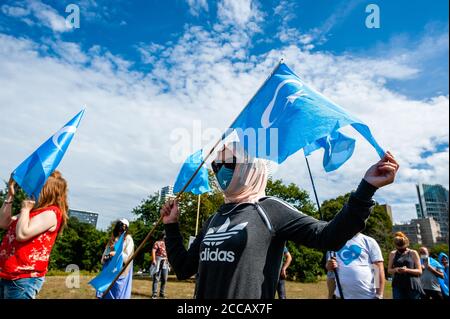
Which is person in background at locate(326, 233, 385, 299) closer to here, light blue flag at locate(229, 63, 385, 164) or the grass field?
light blue flag at locate(229, 63, 385, 164)

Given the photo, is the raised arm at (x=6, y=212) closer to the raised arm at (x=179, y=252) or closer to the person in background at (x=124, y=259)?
the raised arm at (x=179, y=252)

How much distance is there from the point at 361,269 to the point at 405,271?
77.9 inches

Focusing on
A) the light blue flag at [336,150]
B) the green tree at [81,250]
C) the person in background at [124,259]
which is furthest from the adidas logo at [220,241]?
the green tree at [81,250]

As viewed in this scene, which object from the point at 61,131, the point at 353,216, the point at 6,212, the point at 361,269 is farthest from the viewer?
the point at 361,269

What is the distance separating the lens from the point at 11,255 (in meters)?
3.39

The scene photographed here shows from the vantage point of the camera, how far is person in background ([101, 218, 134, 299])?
20.1 feet

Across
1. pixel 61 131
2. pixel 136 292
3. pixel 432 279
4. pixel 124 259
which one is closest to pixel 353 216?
pixel 61 131

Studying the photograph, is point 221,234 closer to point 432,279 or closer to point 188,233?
point 432,279

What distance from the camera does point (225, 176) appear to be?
7.31ft

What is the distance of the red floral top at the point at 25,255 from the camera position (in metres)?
3.35

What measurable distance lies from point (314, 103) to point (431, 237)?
476 feet

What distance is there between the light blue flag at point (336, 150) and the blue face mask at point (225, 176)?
1.09 m

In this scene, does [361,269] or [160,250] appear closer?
[361,269]
